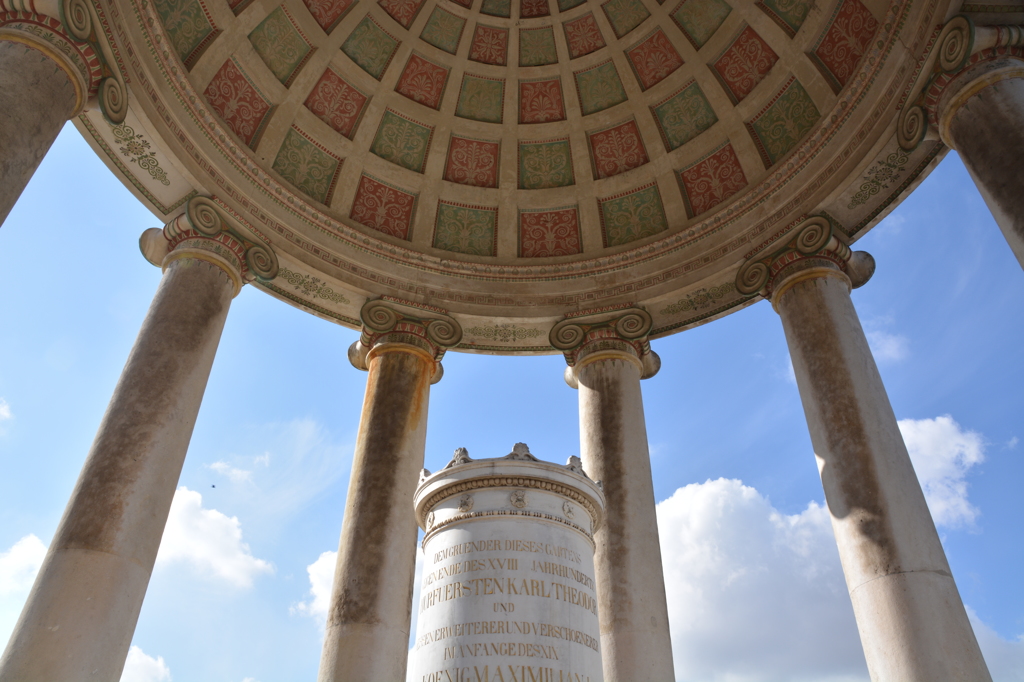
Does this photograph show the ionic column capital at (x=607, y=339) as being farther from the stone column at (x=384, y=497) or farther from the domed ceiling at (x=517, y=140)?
the stone column at (x=384, y=497)

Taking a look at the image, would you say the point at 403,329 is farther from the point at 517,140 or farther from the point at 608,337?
the point at 517,140

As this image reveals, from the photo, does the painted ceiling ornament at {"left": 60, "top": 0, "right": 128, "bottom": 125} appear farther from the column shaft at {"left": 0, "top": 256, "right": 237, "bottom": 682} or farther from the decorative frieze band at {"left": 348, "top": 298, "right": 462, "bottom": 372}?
the decorative frieze band at {"left": 348, "top": 298, "right": 462, "bottom": 372}

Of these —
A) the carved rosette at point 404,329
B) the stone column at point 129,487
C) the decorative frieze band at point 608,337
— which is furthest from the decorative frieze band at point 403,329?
the stone column at point 129,487

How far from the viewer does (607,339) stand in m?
22.0

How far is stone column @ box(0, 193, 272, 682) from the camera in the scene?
42.0ft

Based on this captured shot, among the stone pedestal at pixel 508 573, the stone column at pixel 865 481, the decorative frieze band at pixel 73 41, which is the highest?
the decorative frieze band at pixel 73 41

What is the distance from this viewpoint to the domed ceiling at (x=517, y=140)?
63.5 ft

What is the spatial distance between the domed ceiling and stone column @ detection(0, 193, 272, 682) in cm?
275

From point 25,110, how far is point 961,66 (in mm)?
17607

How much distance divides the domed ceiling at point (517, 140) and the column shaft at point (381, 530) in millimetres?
3125

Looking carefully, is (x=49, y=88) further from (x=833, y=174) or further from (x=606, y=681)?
(x=833, y=174)

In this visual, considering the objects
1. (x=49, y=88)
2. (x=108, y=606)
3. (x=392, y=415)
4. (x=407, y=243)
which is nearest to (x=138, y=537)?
(x=108, y=606)

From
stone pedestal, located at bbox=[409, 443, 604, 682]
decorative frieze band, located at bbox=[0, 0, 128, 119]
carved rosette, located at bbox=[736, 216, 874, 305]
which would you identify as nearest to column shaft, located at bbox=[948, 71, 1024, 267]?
carved rosette, located at bbox=[736, 216, 874, 305]

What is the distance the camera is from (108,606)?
529 inches
